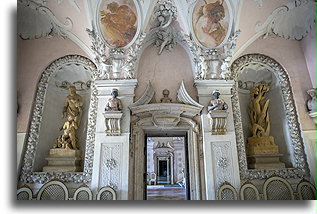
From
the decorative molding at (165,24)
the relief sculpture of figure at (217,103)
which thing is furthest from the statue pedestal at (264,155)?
the decorative molding at (165,24)

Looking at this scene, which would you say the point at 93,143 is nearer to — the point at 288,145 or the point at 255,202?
the point at 255,202

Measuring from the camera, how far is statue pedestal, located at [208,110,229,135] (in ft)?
10.9


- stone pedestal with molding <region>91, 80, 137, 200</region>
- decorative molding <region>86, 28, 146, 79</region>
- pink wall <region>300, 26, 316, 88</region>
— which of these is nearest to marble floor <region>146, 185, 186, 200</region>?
stone pedestal with molding <region>91, 80, 137, 200</region>

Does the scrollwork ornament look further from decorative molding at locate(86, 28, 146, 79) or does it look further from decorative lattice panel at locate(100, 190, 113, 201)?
decorative molding at locate(86, 28, 146, 79)

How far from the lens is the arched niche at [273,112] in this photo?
11.1 ft

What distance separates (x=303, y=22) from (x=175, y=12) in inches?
98.2

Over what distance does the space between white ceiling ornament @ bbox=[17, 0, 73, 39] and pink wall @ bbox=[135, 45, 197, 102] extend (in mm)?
1578

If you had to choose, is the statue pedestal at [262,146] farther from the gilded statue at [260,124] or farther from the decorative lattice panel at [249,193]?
the decorative lattice panel at [249,193]

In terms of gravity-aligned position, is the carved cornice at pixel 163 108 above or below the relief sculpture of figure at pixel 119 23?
below

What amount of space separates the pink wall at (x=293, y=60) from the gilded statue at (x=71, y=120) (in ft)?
11.2

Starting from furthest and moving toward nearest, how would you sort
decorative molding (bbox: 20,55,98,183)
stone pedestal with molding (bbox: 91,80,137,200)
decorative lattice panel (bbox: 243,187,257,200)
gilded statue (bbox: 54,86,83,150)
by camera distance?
1. gilded statue (bbox: 54,86,83,150)
2. decorative molding (bbox: 20,55,98,183)
3. stone pedestal with molding (bbox: 91,80,137,200)
4. decorative lattice panel (bbox: 243,187,257,200)

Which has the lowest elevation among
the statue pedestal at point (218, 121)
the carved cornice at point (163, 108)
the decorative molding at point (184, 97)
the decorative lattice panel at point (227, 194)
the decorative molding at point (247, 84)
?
the decorative lattice panel at point (227, 194)

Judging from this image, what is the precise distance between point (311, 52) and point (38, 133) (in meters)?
5.14

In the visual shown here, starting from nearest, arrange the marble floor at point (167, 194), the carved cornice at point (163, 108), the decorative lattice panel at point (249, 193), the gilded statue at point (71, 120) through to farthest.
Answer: the decorative lattice panel at point (249, 193), the carved cornice at point (163, 108), the gilded statue at point (71, 120), the marble floor at point (167, 194)
